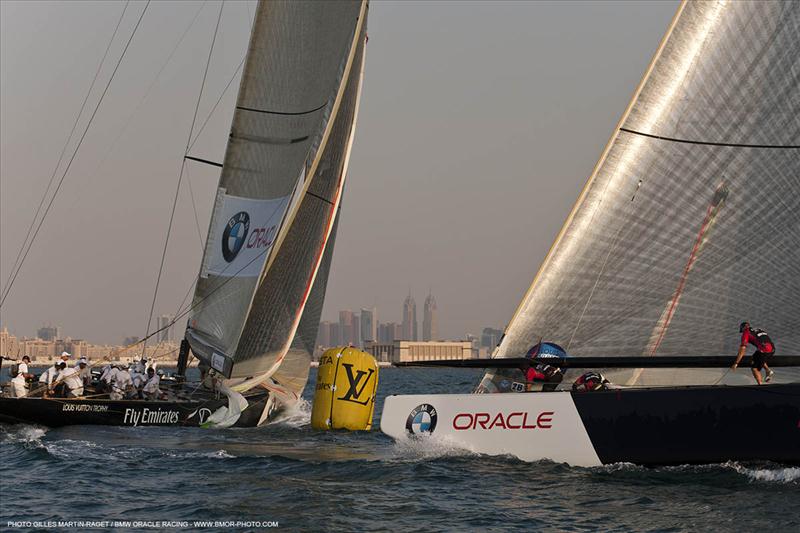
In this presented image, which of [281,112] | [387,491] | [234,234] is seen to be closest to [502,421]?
[387,491]

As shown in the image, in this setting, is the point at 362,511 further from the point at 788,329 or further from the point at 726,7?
the point at 726,7

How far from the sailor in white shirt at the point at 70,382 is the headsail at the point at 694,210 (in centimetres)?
1034

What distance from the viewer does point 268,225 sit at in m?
22.3

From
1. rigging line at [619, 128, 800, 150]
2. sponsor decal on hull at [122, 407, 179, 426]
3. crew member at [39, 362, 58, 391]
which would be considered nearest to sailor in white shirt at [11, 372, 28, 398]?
crew member at [39, 362, 58, 391]

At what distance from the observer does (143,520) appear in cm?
1159

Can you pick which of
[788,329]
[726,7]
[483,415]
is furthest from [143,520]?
[726,7]

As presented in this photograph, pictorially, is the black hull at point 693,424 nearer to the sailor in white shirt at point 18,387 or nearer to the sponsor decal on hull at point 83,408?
the sponsor decal on hull at point 83,408

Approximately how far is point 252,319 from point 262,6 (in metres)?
7.41

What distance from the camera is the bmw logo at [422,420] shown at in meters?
14.4

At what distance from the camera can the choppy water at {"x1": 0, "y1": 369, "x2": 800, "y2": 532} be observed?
11.4 metres

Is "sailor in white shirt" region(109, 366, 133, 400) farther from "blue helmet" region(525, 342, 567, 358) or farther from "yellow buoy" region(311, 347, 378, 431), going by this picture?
"blue helmet" region(525, 342, 567, 358)

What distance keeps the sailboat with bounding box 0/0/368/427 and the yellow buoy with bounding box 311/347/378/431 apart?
2.17m

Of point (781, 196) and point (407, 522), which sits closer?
point (407, 522)

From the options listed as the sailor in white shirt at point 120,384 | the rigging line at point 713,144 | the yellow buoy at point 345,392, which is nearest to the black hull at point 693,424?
the rigging line at point 713,144
